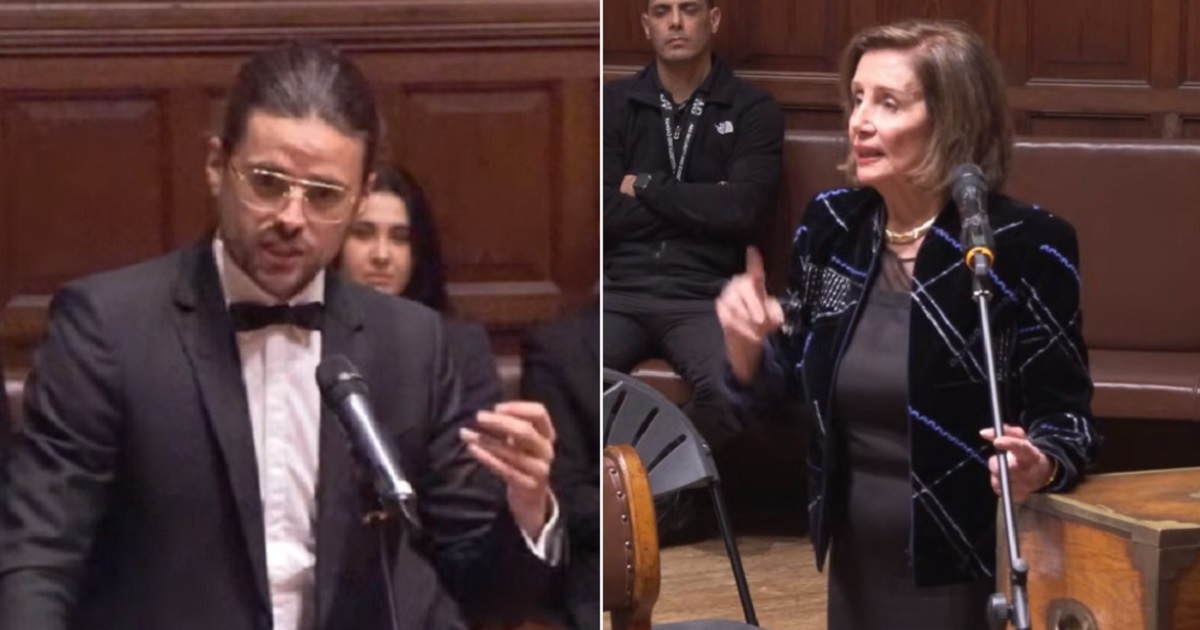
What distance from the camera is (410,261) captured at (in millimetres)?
1782

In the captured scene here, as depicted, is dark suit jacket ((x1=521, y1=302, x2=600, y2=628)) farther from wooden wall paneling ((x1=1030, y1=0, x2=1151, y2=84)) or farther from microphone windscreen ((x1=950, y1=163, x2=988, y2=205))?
wooden wall paneling ((x1=1030, y1=0, x2=1151, y2=84))

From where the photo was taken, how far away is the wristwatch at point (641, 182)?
5281mm

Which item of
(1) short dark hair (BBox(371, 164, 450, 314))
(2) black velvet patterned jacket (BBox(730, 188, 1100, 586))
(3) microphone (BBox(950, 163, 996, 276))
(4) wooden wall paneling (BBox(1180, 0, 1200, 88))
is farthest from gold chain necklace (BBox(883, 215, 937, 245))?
(4) wooden wall paneling (BBox(1180, 0, 1200, 88))

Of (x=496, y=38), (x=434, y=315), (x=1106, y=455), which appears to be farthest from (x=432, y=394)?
(x=1106, y=455)

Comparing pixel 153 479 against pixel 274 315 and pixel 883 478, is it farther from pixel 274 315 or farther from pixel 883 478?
pixel 883 478

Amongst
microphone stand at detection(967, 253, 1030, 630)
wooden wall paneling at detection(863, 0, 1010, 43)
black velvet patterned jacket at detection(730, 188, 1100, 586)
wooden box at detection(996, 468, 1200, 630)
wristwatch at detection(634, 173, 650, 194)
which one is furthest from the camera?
wooden wall paneling at detection(863, 0, 1010, 43)

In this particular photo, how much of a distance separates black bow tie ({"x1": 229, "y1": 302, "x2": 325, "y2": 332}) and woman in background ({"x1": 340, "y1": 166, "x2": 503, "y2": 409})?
5 cm

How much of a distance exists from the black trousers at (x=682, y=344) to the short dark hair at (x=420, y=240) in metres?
3.11

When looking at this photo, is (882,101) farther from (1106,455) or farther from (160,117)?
(1106,455)

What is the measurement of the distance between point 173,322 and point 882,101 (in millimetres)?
1401

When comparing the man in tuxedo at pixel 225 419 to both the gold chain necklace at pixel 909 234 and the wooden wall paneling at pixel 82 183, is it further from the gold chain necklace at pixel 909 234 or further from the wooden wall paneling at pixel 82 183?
the gold chain necklace at pixel 909 234

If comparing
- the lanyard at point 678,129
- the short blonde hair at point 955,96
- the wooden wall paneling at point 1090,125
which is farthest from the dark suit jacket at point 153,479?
the wooden wall paneling at point 1090,125

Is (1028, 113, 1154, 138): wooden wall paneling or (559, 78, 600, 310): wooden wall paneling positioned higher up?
Result: (559, 78, 600, 310): wooden wall paneling

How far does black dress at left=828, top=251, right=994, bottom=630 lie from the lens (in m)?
2.68
